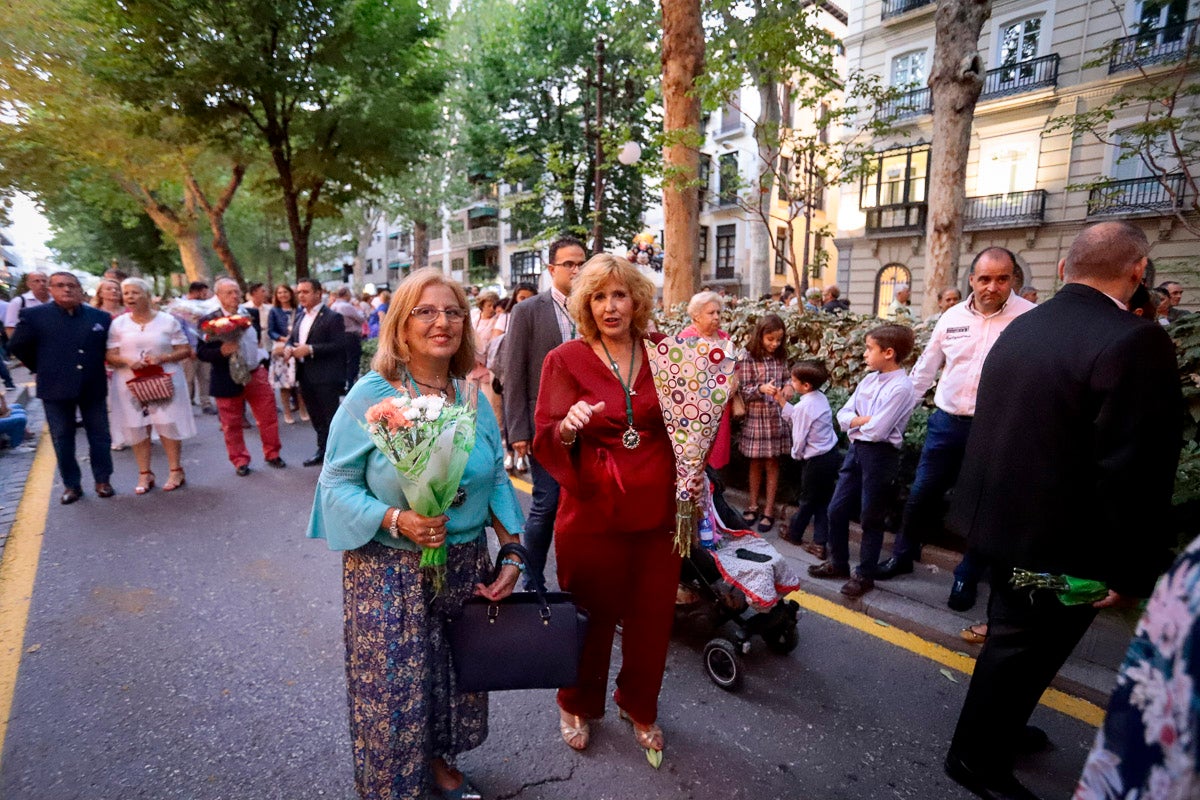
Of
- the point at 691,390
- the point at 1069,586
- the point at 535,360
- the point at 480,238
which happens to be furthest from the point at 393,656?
the point at 480,238

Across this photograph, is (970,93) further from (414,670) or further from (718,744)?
(414,670)

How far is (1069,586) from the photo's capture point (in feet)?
6.77

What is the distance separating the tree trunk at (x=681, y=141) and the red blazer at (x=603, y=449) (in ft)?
19.8

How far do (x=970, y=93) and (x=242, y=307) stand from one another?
9718 mm

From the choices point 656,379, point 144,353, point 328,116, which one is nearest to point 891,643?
point 656,379

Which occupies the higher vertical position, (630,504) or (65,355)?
(65,355)

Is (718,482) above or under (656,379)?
under

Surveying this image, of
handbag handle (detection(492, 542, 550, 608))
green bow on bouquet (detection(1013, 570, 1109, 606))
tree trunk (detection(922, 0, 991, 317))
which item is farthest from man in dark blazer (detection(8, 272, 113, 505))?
tree trunk (detection(922, 0, 991, 317))

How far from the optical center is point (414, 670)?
201 cm

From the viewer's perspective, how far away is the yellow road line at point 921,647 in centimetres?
282

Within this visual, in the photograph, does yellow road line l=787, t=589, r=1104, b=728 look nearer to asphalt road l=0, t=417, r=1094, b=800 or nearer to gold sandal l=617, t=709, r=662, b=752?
asphalt road l=0, t=417, r=1094, b=800

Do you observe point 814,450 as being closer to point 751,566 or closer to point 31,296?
point 751,566

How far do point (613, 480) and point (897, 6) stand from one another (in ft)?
84.0

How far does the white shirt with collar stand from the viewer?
3664 millimetres
